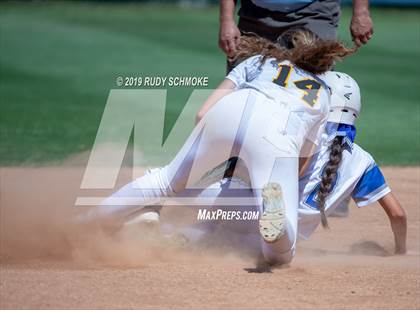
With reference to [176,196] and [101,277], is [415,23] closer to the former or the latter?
[176,196]

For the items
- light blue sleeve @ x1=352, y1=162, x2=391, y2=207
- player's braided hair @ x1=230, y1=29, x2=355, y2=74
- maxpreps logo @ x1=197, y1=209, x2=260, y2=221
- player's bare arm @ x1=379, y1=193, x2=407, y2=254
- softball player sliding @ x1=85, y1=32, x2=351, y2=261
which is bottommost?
maxpreps logo @ x1=197, y1=209, x2=260, y2=221

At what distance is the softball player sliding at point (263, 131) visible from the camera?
16.9ft

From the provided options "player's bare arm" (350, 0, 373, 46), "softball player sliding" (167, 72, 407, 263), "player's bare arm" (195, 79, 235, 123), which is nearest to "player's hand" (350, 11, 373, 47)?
"player's bare arm" (350, 0, 373, 46)

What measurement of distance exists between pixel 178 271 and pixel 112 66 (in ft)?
30.8

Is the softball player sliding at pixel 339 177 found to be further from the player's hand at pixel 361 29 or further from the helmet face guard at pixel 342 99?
the player's hand at pixel 361 29

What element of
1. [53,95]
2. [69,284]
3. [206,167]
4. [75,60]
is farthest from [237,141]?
[75,60]

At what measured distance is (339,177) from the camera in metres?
5.66

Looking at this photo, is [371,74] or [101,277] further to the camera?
[371,74]

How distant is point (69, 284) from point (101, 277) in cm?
21

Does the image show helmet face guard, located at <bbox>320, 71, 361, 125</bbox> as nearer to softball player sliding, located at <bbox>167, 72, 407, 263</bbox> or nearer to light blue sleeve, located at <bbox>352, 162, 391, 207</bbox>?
softball player sliding, located at <bbox>167, 72, 407, 263</bbox>

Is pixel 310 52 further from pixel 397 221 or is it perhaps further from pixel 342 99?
pixel 397 221

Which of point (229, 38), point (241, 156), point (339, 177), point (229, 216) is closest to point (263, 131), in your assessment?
point (241, 156)

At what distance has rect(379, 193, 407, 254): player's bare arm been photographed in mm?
5734

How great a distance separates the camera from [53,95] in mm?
11922
